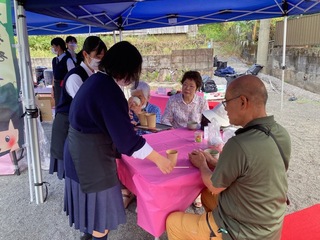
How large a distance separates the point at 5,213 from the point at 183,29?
11.5m

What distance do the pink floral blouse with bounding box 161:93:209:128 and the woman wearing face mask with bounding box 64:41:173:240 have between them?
1439 mm

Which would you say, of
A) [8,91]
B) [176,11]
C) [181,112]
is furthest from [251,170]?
[176,11]

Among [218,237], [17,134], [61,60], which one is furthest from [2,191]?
[218,237]

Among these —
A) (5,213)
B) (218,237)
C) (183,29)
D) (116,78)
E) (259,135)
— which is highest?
(183,29)

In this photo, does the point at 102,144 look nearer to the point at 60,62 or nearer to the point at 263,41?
the point at 60,62

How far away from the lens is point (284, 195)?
1.15 meters

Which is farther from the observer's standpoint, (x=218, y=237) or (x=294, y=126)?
(x=294, y=126)

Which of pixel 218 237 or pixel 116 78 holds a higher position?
pixel 116 78

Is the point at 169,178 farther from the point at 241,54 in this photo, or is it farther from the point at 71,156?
the point at 241,54

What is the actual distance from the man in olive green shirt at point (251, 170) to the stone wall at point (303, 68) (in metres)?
7.07

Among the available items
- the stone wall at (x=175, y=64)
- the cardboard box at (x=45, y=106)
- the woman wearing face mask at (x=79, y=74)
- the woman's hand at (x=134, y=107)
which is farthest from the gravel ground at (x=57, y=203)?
the stone wall at (x=175, y=64)

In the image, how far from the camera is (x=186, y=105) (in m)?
2.86

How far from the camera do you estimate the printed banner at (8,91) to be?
1.96m

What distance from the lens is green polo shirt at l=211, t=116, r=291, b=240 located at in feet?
3.52
